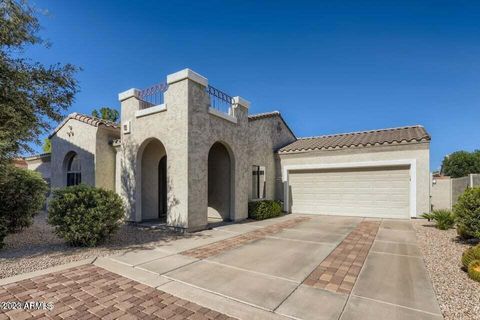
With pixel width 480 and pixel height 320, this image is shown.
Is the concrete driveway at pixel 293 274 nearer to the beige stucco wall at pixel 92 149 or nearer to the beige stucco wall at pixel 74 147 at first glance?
the beige stucco wall at pixel 92 149

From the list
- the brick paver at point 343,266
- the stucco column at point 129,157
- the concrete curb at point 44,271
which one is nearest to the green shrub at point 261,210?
the brick paver at point 343,266

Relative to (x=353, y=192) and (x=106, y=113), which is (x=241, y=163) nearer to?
(x=353, y=192)

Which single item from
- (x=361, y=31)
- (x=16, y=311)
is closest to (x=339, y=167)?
(x=361, y=31)

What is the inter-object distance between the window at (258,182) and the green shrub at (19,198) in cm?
903

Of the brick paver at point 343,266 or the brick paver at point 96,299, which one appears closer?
the brick paver at point 96,299

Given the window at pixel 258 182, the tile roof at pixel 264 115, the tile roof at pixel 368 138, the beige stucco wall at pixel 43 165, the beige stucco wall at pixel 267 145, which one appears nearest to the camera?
the tile roof at pixel 368 138

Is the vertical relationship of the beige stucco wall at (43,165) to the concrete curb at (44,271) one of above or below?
above

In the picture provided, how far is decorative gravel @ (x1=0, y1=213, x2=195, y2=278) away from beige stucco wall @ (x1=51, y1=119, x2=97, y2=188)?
370 cm

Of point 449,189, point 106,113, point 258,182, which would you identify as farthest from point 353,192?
point 106,113

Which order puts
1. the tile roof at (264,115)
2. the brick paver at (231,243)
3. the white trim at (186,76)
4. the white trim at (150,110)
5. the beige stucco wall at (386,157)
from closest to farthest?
the brick paver at (231,243) < the white trim at (186,76) < the white trim at (150,110) < the beige stucco wall at (386,157) < the tile roof at (264,115)

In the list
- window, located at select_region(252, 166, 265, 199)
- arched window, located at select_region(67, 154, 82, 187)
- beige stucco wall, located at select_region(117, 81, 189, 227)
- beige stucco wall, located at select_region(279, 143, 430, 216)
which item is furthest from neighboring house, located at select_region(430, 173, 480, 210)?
arched window, located at select_region(67, 154, 82, 187)

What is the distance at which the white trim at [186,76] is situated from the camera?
8.42m

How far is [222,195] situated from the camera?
11.5 metres

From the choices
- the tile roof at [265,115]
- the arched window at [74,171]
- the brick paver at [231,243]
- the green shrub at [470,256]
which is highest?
the tile roof at [265,115]
